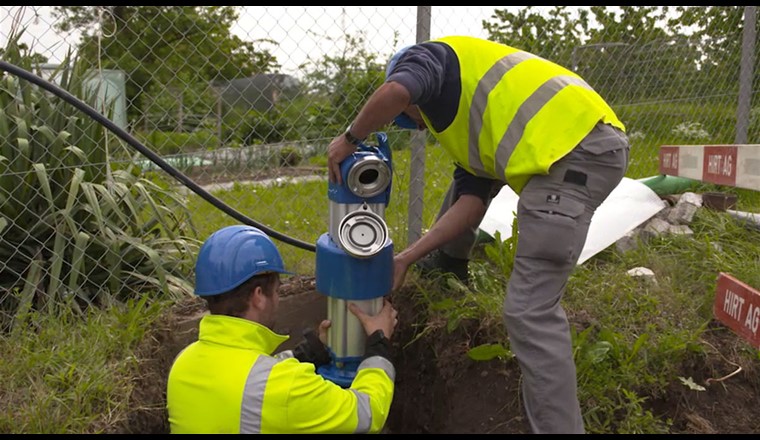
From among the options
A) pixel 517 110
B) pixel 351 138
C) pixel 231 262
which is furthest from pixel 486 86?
pixel 231 262

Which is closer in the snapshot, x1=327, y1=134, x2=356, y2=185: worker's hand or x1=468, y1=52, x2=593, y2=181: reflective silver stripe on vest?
x1=468, y1=52, x2=593, y2=181: reflective silver stripe on vest

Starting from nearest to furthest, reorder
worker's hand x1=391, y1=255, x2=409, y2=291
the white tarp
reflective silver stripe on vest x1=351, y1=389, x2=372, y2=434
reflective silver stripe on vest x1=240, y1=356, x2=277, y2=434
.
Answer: reflective silver stripe on vest x1=240, y1=356, x2=277, y2=434 < reflective silver stripe on vest x1=351, y1=389, x2=372, y2=434 < worker's hand x1=391, y1=255, x2=409, y2=291 < the white tarp

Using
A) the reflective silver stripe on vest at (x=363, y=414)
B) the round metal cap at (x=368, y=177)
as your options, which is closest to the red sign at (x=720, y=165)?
the round metal cap at (x=368, y=177)

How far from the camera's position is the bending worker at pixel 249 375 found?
69.8 inches

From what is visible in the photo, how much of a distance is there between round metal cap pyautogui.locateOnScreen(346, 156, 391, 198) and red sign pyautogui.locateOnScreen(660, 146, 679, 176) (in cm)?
246

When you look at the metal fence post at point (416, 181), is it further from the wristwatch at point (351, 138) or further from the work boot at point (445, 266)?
the wristwatch at point (351, 138)

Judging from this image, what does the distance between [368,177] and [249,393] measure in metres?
0.86

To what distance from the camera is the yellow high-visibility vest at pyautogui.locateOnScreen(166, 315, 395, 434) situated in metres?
1.77

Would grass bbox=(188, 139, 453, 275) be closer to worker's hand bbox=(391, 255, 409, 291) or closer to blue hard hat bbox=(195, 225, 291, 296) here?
worker's hand bbox=(391, 255, 409, 291)

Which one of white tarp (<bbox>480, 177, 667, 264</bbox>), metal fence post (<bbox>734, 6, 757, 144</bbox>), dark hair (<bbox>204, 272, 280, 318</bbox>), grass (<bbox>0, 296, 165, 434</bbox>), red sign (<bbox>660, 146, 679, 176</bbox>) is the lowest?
grass (<bbox>0, 296, 165, 434</bbox>)

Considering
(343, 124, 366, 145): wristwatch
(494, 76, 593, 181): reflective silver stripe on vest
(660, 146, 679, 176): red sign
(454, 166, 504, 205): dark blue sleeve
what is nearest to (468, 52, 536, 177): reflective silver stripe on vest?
(494, 76, 593, 181): reflective silver stripe on vest

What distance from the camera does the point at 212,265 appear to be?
1.98 metres
